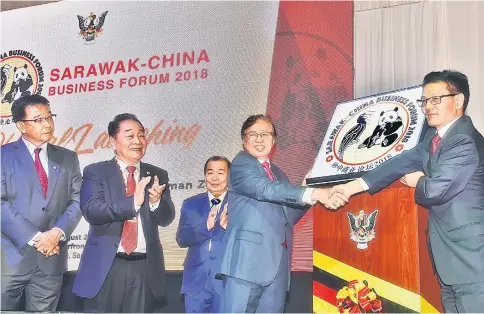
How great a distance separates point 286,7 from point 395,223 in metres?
1.95

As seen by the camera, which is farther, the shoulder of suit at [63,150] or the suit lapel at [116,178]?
the shoulder of suit at [63,150]

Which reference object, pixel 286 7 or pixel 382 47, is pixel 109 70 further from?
pixel 382 47

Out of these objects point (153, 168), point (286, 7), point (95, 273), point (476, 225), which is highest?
point (286, 7)

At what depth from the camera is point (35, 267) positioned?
4984 mm

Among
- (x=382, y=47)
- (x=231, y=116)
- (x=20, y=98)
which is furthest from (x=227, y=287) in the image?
(x=20, y=98)

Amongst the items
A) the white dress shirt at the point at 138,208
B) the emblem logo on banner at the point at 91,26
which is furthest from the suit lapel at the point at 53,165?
the emblem logo on banner at the point at 91,26

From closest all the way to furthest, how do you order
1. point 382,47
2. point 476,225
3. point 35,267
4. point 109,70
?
point 476,225, point 382,47, point 35,267, point 109,70

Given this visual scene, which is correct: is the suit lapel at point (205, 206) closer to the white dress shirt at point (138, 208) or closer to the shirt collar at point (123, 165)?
the white dress shirt at point (138, 208)

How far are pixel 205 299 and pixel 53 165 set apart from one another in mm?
1606

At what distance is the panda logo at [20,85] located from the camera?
5.60 m

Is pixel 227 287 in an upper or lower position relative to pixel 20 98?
lower

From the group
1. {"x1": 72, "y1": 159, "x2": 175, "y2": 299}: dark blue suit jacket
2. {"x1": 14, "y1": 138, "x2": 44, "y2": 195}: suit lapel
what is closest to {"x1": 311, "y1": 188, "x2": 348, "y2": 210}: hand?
{"x1": 72, "y1": 159, "x2": 175, "y2": 299}: dark blue suit jacket

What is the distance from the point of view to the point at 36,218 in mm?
5066

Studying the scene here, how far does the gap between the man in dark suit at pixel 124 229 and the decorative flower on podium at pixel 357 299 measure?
1.47m
